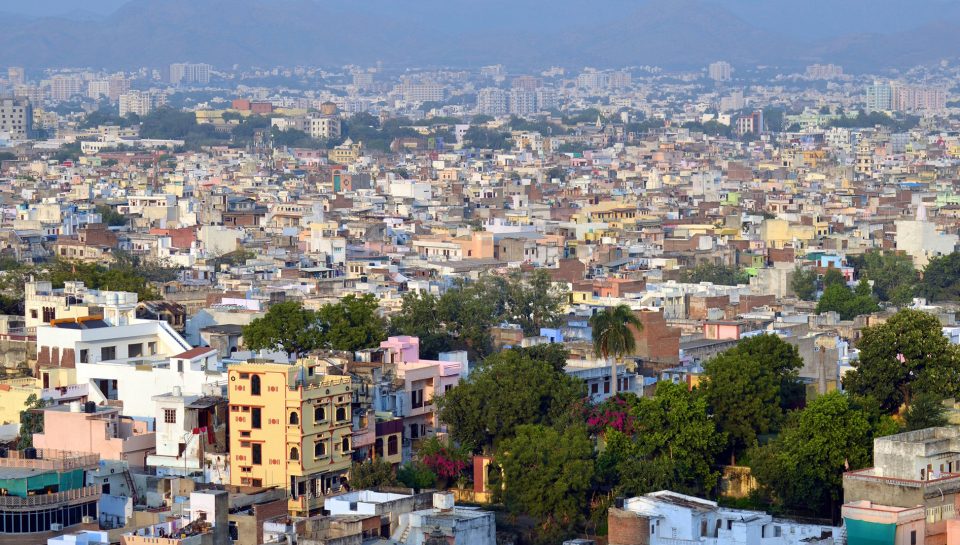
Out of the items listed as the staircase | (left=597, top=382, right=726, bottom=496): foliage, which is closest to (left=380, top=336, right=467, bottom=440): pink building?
(left=597, top=382, right=726, bottom=496): foliage

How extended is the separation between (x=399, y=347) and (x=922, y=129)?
370 feet

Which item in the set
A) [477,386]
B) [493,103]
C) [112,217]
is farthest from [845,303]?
[493,103]

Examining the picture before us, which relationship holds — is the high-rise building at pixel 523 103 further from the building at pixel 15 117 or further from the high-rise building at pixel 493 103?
the building at pixel 15 117

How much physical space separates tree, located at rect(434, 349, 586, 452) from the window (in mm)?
4855

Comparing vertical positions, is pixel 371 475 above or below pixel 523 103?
below

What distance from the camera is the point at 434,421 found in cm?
2761

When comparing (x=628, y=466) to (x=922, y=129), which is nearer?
(x=628, y=466)

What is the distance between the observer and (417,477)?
25250 millimetres

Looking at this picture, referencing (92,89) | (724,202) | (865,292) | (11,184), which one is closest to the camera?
(865,292)

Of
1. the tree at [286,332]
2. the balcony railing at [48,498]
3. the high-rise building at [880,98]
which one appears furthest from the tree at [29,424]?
the high-rise building at [880,98]

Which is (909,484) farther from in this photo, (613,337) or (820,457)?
(613,337)

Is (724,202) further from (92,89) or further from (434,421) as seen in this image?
(92,89)

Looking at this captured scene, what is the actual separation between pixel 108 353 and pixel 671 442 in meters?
7.90

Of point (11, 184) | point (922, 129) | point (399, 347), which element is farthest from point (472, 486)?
point (922, 129)
